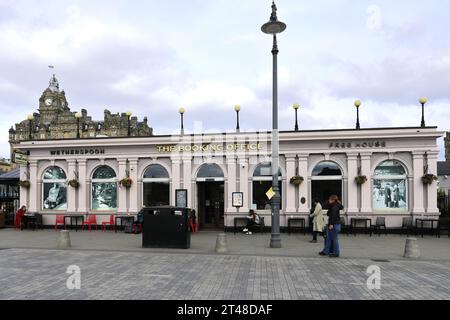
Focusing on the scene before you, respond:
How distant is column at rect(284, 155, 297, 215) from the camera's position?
17172 millimetres

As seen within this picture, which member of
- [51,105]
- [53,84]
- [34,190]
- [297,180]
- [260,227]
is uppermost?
[53,84]

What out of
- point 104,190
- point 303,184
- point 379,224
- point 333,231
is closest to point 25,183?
point 104,190

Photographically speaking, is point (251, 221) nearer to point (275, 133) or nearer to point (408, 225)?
point (275, 133)

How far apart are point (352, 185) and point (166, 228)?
29.7ft

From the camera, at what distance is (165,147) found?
18281mm

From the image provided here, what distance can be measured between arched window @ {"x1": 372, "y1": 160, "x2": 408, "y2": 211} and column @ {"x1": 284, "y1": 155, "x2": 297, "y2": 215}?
3643mm

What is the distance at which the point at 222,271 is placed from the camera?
8773 millimetres

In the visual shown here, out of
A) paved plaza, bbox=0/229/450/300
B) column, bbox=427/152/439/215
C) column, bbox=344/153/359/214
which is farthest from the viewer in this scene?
column, bbox=344/153/359/214

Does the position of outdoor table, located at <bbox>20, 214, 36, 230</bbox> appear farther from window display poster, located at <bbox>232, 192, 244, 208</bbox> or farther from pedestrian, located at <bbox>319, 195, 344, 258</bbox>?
pedestrian, located at <bbox>319, 195, 344, 258</bbox>

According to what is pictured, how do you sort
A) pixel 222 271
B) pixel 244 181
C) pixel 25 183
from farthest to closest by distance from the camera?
pixel 25 183
pixel 244 181
pixel 222 271

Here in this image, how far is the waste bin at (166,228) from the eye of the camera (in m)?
12.2

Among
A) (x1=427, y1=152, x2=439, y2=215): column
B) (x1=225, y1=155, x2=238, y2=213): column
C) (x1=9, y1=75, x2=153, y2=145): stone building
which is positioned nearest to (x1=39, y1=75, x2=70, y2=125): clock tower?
(x1=9, y1=75, x2=153, y2=145): stone building

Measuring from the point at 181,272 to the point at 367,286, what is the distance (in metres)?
4.06

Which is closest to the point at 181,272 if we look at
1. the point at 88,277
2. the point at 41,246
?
the point at 88,277
